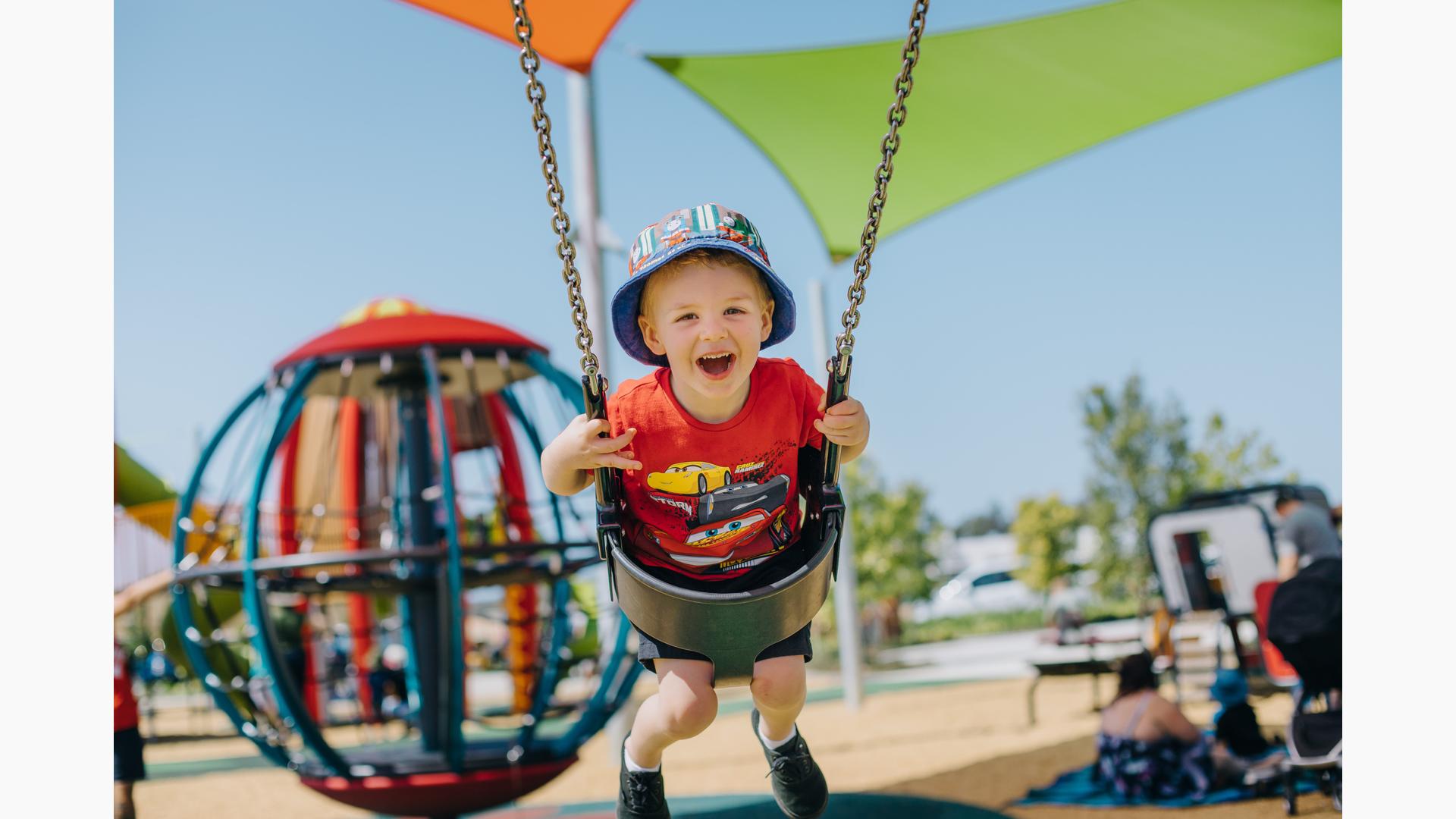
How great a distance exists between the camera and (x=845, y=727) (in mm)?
10961

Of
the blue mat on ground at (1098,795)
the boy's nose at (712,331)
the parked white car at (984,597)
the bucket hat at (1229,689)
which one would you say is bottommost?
the parked white car at (984,597)

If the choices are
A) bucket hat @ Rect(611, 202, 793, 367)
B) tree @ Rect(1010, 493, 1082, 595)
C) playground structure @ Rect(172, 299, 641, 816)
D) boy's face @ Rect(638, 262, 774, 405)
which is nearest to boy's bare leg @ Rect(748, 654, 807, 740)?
boy's face @ Rect(638, 262, 774, 405)

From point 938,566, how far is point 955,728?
A: 21.4m

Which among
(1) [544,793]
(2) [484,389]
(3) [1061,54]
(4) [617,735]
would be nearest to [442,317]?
(2) [484,389]

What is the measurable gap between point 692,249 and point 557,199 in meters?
0.27

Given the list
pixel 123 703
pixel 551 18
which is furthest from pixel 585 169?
pixel 123 703

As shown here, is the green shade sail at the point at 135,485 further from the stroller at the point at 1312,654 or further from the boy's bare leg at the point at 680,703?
the boy's bare leg at the point at 680,703

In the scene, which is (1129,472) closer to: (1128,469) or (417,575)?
(1128,469)

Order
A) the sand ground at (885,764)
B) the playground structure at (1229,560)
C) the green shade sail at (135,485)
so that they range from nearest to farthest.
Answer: the sand ground at (885,764)
the playground structure at (1229,560)
the green shade sail at (135,485)

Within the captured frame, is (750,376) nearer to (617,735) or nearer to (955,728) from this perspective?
(617,735)

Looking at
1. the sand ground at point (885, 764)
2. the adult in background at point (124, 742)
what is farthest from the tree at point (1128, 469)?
the adult in background at point (124, 742)

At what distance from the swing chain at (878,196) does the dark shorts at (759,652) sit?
465 millimetres

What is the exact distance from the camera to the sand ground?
7180mm

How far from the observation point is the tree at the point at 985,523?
60406 mm
